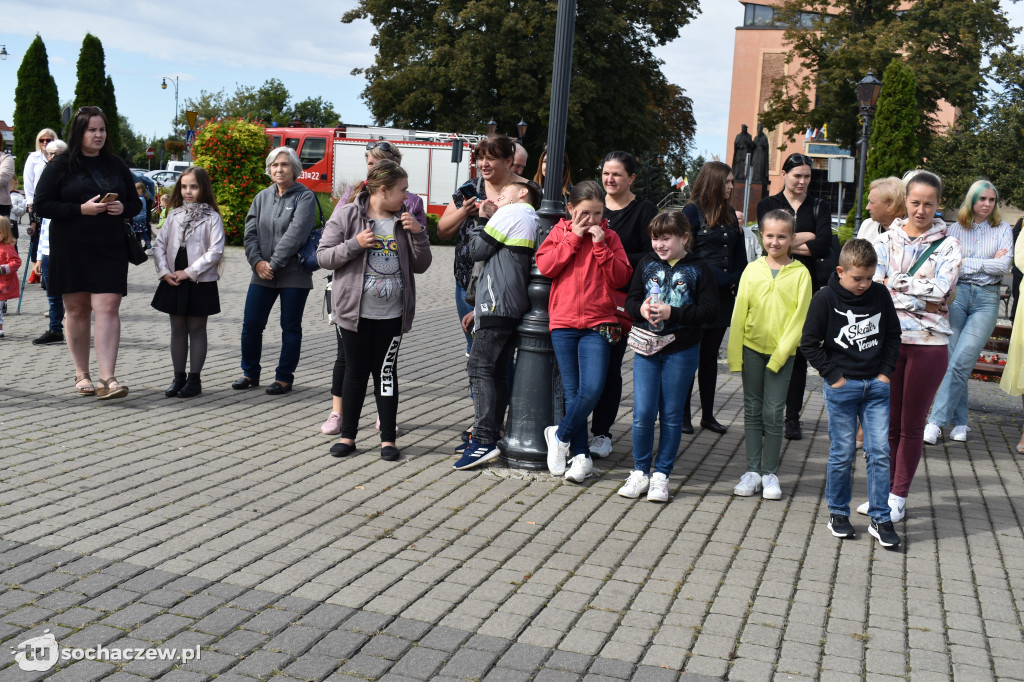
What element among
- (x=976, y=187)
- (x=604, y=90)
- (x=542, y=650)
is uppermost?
(x=604, y=90)

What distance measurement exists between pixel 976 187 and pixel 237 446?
18.3ft

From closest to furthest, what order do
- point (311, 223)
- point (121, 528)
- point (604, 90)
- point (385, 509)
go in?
point (121, 528)
point (385, 509)
point (311, 223)
point (604, 90)

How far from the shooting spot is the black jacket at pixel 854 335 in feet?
17.1

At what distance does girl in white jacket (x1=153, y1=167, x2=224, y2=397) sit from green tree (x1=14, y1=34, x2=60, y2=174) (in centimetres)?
3232

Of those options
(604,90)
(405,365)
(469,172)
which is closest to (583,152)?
(604,90)

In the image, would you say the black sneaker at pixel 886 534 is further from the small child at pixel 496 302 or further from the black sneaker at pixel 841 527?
the small child at pixel 496 302

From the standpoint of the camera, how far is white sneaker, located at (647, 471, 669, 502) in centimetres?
578

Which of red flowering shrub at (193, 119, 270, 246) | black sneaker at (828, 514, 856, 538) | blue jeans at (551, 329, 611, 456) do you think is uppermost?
red flowering shrub at (193, 119, 270, 246)

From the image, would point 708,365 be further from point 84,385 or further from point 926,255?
point 84,385

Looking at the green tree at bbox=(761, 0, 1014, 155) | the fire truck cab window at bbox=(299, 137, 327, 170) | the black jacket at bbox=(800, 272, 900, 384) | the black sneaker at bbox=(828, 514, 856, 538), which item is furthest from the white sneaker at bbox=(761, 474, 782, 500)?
the green tree at bbox=(761, 0, 1014, 155)

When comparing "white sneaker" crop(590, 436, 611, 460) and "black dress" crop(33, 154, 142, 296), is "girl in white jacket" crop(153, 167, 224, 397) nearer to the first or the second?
"black dress" crop(33, 154, 142, 296)

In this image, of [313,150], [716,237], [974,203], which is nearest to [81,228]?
[716,237]

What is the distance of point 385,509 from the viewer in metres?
5.42

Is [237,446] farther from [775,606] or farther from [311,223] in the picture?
[775,606]
